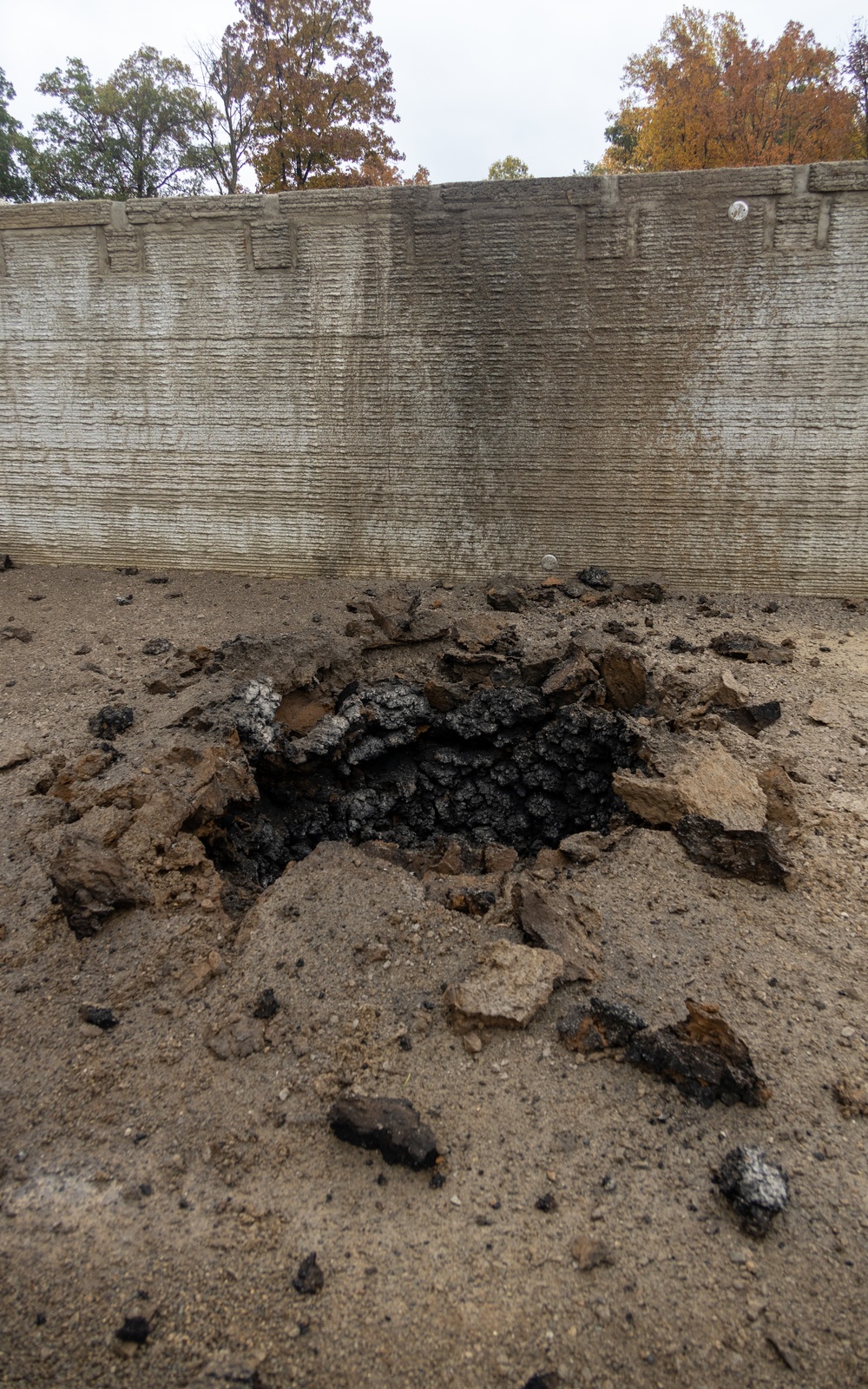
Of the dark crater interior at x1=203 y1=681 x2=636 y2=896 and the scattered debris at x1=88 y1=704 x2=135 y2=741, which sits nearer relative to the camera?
the scattered debris at x1=88 y1=704 x2=135 y2=741

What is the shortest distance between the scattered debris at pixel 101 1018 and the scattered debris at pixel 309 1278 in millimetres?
1007

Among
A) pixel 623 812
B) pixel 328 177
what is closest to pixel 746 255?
pixel 623 812

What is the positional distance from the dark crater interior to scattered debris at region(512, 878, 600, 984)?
113cm

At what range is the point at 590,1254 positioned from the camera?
1833 millimetres

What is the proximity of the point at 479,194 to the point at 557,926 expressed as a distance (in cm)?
513

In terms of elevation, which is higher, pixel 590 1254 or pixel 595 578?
pixel 595 578

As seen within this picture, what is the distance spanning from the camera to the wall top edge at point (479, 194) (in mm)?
5094

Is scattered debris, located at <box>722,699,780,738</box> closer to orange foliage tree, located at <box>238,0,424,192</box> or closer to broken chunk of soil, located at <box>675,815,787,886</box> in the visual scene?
broken chunk of soil, located at <box>675,815,787,886</box>

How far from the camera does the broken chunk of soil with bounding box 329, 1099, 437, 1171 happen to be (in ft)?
6.68

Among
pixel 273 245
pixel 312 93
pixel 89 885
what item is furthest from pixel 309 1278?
pixel 312 93

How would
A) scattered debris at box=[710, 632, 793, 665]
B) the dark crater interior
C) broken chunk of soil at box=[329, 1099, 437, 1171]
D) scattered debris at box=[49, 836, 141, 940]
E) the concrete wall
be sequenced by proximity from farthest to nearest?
the concrete wall → scattered debris at box=[710, 632, 793, 665] → the dark crater interior → scattered debris at box=[49, 836, 141, 940] → broken chunk of soil at box=[329, 1099, 437, 1171]

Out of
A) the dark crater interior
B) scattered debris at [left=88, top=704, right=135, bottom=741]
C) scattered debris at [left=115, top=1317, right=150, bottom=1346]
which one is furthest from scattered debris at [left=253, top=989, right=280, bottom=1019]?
scattered debris at [left=88, top=704, right=135, bottom=741]

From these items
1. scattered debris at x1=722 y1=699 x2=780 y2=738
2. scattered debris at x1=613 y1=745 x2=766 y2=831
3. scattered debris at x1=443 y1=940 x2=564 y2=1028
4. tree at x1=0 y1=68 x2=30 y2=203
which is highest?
tree at x1=0 y1=68 x2=30 y2=203

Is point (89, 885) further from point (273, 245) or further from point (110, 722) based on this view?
point (273, 245)
